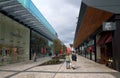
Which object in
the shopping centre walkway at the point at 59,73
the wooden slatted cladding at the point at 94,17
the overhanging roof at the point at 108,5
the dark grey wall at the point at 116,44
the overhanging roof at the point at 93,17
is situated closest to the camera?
the shopping centre walkway at the point at 59,73

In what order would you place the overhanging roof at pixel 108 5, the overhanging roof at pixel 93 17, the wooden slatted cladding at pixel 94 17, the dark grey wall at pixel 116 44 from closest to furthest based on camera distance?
the overhanging roof at pixel 108 5 < the dark grey wall at pixel 116 44 < the wooden slatted cladding at pixel 94 17 < the overhanging roof at pixel 93 17

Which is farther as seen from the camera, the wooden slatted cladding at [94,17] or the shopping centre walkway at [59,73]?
the wooden slatted cladding at [94,17]

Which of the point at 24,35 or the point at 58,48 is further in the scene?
the point at 58,48

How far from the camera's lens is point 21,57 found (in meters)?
40.5

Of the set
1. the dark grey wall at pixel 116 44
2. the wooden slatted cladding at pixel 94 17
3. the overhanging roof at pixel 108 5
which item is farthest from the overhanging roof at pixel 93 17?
the dark grey wall at pixel 116 44

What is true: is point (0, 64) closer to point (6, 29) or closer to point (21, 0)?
point (6, 29)

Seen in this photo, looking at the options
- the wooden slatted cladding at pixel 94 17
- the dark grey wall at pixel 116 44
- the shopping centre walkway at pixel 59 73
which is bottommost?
the shopping centre walkway at pixel 59 73

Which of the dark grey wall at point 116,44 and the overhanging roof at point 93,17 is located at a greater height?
the overhanging roof at point 93,17

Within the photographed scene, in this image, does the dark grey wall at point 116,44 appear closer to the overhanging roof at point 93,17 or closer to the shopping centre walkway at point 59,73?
the shopping centre walkway at point 59,73

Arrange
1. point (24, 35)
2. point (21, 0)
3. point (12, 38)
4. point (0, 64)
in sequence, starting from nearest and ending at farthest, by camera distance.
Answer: point (21, 0) → point (0, 64) → point (12, 38) → point (24, 35)

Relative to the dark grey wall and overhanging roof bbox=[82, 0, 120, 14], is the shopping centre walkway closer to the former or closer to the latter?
the dark grey wall

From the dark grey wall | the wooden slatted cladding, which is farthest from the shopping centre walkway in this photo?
the wooden slatted cladding

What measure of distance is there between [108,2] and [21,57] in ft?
73.0

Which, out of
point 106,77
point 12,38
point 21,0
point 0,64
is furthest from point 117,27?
point 12,38
